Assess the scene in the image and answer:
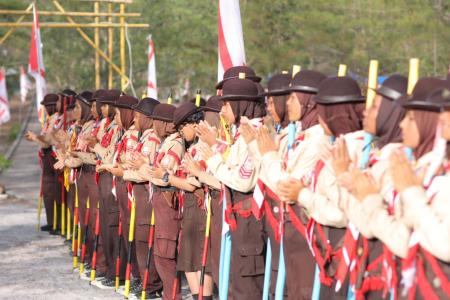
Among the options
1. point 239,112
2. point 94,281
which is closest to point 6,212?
point 94,281

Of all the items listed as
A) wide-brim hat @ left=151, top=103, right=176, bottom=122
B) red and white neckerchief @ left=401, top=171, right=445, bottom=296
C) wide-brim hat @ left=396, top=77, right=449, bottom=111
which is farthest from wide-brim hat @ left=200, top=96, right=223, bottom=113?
red and white neckerchief @ left=401, top=171, right=445, bottom=296

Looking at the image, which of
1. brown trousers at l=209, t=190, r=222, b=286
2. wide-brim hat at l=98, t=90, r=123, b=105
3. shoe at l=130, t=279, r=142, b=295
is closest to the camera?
brown trousers at l=209, t=190, r=222, b=286

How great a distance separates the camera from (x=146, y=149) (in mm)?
10047

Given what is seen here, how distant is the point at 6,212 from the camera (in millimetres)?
18594

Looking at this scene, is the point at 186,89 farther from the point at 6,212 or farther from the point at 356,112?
the point at 356,112

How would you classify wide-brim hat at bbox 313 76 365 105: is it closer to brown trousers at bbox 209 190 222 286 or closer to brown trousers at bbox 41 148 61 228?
brown trousers at bbox 209 190 222 286

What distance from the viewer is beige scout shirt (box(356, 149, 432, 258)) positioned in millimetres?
5105

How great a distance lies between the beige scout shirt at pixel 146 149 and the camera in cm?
1003

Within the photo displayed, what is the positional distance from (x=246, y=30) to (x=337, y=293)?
2885 cm

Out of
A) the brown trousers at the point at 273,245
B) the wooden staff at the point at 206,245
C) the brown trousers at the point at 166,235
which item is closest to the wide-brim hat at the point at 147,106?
the brown trousers at the point at 166,235

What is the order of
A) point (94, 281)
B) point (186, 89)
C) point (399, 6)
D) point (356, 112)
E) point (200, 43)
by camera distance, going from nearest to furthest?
1. point (356, 112)
2. point (94, 281)
3. point (399, 6)
4. point (200, 43)
5. point (186, 89)

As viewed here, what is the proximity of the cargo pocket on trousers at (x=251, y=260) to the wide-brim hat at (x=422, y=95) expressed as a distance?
2731 mm

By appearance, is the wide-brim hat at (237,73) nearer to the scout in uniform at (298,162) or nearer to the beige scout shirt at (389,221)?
the scout in uniform at (298,162)

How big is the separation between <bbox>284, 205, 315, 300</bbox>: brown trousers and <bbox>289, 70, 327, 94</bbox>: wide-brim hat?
74 cm
